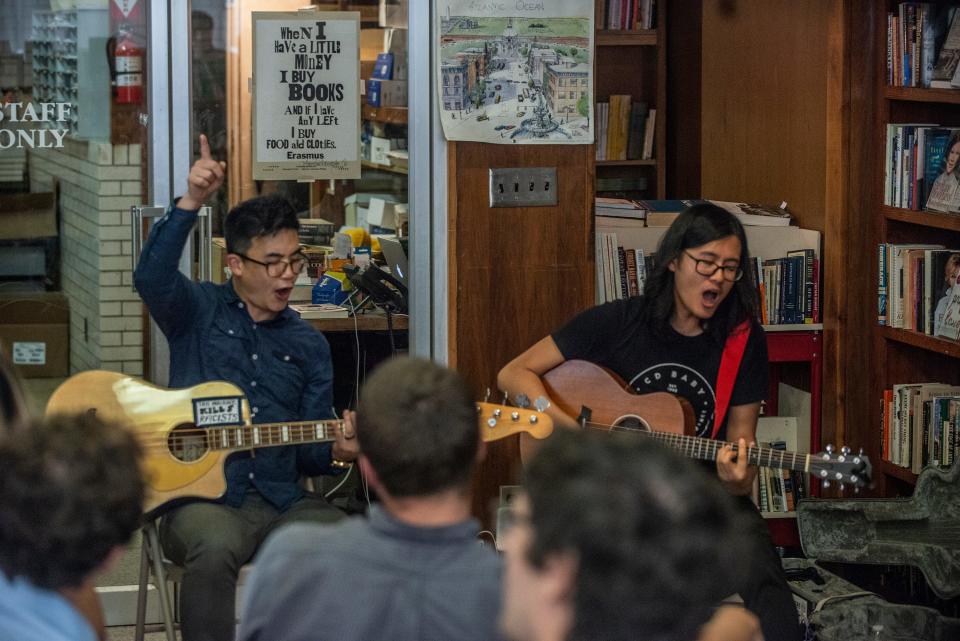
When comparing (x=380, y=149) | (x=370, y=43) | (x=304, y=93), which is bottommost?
(x=380, y=149)

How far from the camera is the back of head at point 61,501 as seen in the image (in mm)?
1633

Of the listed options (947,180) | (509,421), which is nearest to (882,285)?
(947,180)

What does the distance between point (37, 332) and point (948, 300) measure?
9.09 feet

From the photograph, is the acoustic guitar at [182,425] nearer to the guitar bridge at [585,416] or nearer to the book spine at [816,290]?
the guitar bridge at [585,416]

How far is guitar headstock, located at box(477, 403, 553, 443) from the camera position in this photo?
329 centimetres

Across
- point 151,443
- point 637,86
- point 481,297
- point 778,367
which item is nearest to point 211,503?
point 151,443

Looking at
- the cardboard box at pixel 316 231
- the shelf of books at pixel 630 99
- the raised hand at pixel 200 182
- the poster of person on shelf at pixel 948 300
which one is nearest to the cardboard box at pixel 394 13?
the cardboard box at pixel 316 231

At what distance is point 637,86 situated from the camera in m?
6.45

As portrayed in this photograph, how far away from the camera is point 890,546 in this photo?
3.96m

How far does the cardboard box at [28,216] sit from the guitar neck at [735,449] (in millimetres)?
1801

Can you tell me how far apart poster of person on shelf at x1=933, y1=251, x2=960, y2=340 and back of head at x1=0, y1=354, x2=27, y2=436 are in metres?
2.88

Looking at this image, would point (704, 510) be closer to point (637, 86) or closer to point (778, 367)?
point (778, 367)

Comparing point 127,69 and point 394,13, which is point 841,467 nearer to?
point 394,13

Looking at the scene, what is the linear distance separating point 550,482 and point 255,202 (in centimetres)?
219
